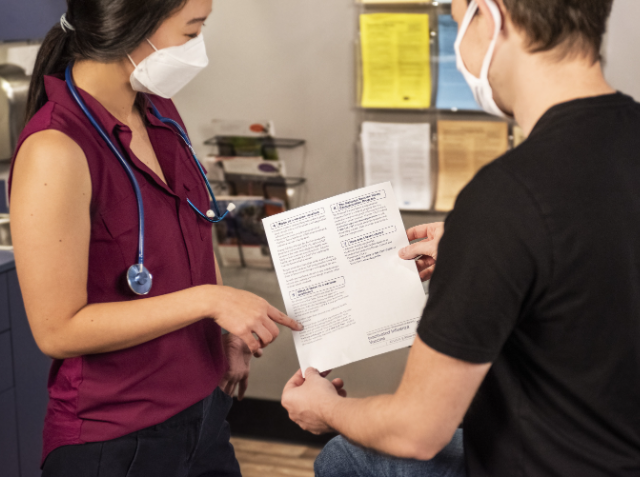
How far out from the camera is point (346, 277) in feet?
3.79

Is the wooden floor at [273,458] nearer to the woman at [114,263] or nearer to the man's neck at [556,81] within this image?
the woman at [114,263]

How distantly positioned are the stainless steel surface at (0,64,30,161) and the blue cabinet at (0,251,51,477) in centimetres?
48

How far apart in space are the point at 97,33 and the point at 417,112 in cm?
142

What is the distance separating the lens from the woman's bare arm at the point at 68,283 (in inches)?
39.0

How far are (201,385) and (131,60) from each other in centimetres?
63

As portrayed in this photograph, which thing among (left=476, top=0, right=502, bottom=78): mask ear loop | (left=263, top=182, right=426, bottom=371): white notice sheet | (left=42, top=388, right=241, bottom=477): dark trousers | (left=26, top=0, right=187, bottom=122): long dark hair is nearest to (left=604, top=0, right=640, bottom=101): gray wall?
(left=263, top=182, right=426, bottom=371): white notice sheet

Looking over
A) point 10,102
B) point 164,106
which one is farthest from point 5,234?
point 164,106

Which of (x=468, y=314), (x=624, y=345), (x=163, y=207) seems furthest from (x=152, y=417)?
(x=624, y=345)

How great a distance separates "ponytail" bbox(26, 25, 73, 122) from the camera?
3.85 ft

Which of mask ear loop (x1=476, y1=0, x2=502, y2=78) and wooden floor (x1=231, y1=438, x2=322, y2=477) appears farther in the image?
wooden floor (x1=231, y1=438, x2=322, y2=477)

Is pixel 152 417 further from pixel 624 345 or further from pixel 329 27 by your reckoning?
pixel 329 27

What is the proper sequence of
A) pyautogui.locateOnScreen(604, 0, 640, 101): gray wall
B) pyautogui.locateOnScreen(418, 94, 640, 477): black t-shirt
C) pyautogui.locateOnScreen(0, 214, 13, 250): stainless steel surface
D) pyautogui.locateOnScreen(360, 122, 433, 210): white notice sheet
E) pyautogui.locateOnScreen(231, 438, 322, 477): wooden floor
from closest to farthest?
pyautogui.locateOnScreen(418, 94, 640, 477): black t-shirt < pyautogui.locateOnScreen(604, 0, 640, 101): gray wall < pyautogui.locateOnScreen(0, 214, 13, 250): stainless steel surface < pyautogui.locateOnScreen(360, 122, 433, 210): white notice sheet < pyautogui.locateOnScreen(231, 438, 322, 477): wooden floor

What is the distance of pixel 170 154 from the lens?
1.32 m

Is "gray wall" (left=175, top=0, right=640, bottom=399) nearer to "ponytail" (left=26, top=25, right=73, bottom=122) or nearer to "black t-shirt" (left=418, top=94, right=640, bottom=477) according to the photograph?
"ponytail" (left=26, top=25, right=73, bottom=122)
